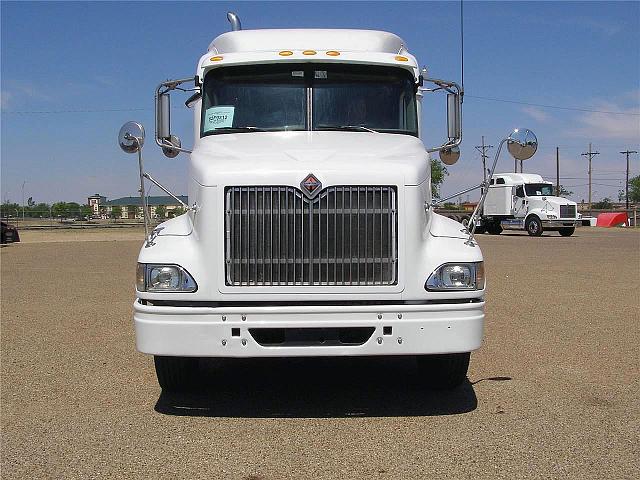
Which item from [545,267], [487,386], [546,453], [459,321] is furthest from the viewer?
[545,267]

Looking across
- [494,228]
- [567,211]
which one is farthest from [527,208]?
[494,228]

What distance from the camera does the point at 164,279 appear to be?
5.36 meters

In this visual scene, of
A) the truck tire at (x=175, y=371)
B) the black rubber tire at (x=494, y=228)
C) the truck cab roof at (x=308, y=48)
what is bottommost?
the black rubber tire at (x=494, y=228)

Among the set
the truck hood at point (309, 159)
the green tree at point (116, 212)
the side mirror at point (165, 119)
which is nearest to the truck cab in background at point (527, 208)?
the side mirror at point (165, 119)

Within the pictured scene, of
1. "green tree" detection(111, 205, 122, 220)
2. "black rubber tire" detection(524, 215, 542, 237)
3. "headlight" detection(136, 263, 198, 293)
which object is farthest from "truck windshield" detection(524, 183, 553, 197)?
"green tree" detection(111, 205, 122, 220)

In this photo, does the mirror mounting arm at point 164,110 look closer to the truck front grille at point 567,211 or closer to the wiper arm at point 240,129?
the wiper arm at point 240,129

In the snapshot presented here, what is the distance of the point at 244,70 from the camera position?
269 inches

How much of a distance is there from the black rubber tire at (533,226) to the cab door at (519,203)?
22.4 inches

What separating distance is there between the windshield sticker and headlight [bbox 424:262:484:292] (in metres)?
2.37

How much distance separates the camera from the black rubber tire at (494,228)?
137ft

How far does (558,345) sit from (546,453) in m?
3.76

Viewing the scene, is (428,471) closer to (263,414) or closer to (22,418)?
(263,414)

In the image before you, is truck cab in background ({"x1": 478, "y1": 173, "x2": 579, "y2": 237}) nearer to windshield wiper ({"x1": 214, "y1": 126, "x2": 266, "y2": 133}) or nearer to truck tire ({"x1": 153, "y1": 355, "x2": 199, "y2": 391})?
windshield wiper ({"x1": 214, "y1": 126, "x2": 266, "y2": 133})

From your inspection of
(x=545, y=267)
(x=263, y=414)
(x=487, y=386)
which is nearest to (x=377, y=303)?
(x=263, y=414)
